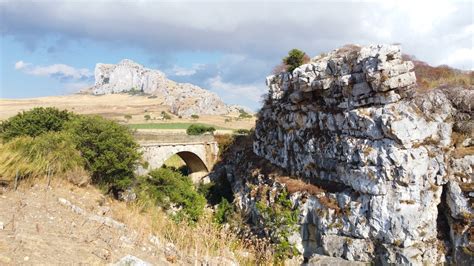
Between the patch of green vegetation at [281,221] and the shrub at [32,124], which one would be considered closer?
the patch of green vegetation at [281,221]

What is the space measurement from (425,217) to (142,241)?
54.4ft

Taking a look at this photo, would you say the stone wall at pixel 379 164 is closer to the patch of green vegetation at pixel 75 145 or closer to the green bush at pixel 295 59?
the green bush at pixel 295 59

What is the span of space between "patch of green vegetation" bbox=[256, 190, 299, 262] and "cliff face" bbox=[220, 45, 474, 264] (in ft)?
2.32

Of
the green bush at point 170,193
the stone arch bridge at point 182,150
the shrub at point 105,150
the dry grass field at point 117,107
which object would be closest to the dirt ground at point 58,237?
the shrub at point 105,150

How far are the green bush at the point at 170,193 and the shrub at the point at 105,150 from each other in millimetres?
1664

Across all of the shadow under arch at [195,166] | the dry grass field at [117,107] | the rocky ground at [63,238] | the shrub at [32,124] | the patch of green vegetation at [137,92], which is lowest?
the shadow under arch at [195,166]

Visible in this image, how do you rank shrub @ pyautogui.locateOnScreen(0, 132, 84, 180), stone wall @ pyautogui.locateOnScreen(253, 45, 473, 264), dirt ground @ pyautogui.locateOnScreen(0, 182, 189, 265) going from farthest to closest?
1. stone wall @ pyautogui.locateOnScreen(253, 45, 473, 264)
2. shrub @ pyautogui.locateOnScreen(0, 132, 84, 180)
3. dirt ground @ pyautogui.locateOnScreen(0, 182, 189, 265)

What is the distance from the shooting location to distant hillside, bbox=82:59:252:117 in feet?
344

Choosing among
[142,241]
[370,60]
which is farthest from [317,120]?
[142,241]

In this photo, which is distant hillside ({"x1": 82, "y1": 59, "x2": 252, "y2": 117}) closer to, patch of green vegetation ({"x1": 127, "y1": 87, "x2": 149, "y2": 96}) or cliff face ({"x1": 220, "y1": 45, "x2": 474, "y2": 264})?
patch of green vegetation ({"x1": 127, "y1": 87, "x2": 149, "y2": 96})

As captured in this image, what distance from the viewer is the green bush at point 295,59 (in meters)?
29.9

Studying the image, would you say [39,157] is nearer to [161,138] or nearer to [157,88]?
[161,138]

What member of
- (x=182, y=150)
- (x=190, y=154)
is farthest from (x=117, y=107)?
(x=182, y=150)

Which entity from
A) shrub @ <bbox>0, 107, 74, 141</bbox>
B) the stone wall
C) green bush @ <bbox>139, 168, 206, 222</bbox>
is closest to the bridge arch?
green bush @ <bbox>139, 168, 206, 222</bbox>
